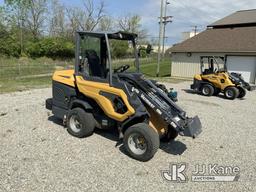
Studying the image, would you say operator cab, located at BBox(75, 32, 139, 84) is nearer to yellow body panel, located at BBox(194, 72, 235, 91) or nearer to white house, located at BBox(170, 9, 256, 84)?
yellow body panel, located at BBox(194, 72, 235, 91)

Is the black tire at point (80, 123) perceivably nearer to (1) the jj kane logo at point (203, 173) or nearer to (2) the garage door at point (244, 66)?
(1) the jj kane logo at point (203, 173)

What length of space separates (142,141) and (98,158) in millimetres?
860

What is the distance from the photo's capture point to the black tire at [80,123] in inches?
201

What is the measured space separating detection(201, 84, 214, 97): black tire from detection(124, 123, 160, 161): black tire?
7966 mm

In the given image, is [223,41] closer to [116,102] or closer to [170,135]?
[170,135]

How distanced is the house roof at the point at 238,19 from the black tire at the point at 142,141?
1975 centimetres

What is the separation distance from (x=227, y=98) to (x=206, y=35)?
11556mm

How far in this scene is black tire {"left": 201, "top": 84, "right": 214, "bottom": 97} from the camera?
37.6 feet

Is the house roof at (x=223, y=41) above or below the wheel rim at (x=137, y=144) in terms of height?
above

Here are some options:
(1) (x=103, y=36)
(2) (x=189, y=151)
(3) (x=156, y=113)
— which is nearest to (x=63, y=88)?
(1) (x=103, y=36)

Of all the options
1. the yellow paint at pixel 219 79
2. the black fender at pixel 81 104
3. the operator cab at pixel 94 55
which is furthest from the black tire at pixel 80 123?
the yellow paint at pixel 219 79

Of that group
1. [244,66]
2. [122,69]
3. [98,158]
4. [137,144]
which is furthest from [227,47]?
[98,158]

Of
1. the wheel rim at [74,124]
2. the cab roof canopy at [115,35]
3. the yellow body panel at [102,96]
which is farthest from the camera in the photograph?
the wheel rim at [74,124]

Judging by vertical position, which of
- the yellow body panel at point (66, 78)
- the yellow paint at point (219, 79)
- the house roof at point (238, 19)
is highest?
the house roof at point (238, 19)
